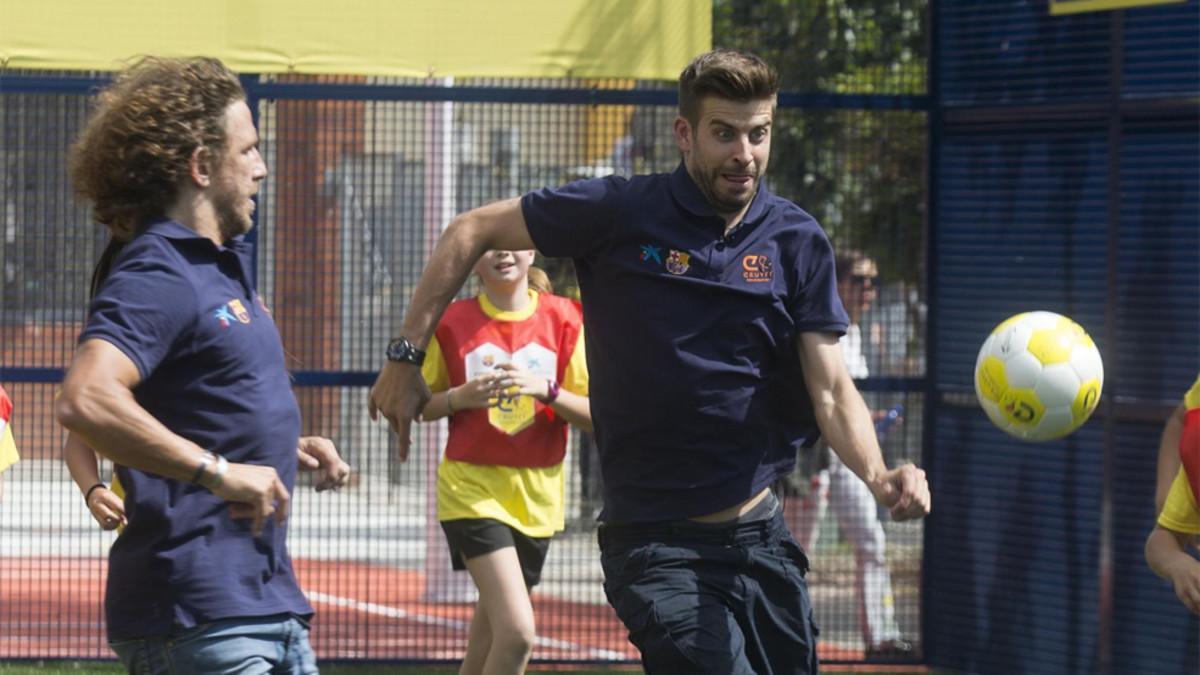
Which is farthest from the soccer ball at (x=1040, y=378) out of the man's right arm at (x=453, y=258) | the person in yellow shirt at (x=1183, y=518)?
the man's right arm at (x=453, y=258)

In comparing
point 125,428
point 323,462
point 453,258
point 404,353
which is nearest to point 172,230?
point 125,428

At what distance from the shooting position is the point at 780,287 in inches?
178

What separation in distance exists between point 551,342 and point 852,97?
6.96 feet

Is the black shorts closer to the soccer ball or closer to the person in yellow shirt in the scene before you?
the soccer ball

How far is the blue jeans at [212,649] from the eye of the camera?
3330 mm

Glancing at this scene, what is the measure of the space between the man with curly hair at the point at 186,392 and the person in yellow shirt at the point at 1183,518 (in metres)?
2.39

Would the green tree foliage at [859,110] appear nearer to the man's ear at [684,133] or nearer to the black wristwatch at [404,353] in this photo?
the man's ear at [684,133]

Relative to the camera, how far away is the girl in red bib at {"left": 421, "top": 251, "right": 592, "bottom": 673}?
20.2 ft

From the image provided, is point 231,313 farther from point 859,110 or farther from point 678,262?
point 859,110

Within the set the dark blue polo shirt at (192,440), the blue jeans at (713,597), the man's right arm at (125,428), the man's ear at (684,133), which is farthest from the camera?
the man's ear at (684,133)

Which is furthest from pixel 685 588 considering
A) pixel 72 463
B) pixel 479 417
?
pixel 479 417

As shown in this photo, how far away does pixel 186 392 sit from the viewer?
11.0 feet

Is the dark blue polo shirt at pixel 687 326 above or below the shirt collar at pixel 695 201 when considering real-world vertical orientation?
below

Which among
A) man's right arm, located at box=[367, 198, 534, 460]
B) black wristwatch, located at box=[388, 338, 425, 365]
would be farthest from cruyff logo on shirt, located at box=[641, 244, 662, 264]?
black wristwatch, located at box=[388, 338, 425, 365]
